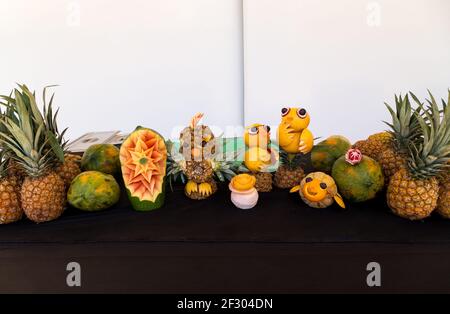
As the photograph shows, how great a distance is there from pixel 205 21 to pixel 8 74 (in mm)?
1757

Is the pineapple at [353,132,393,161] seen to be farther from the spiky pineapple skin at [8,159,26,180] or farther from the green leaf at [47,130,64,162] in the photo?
the spiky pineapple skin at [8,159,26,180]

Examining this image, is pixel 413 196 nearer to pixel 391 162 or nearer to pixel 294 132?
pixel 391 162

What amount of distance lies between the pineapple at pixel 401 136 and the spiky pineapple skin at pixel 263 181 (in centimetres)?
33

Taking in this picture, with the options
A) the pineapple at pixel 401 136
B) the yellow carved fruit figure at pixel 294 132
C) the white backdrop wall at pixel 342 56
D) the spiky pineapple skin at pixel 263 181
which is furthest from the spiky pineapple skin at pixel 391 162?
the white backdrop wall at pixel 342 56

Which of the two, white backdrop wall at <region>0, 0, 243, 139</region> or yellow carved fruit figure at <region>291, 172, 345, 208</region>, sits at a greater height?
white backdrop wall at <region>0, 0, 243, 139</region>

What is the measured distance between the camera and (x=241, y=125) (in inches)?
124

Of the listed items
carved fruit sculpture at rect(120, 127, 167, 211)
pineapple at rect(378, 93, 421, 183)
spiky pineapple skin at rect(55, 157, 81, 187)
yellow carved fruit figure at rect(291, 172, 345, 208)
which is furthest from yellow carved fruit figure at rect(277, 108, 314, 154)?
spiky pineapple skin at rect(55, 157, 81, 187)

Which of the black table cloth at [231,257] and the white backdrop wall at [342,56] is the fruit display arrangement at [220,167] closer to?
the black table cloth at [231,257]

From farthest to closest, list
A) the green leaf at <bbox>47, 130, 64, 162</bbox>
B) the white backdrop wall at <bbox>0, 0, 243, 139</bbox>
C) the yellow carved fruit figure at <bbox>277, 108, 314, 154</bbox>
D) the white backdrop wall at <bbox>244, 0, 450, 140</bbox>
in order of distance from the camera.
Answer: the white backdrop wall at <bbox>0, 0, 243, 139</bbox>
the white backdrop wall at <bbox>244, 0, 450, 140</bbox>
the yellow carved fruit figure at <bbox>277, 108, 314, 154</bbox>
the green leaf at <bbox>47, 130, 64, 162</bbox>

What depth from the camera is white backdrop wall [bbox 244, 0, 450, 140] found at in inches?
112

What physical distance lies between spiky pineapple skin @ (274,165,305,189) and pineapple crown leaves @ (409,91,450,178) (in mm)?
326

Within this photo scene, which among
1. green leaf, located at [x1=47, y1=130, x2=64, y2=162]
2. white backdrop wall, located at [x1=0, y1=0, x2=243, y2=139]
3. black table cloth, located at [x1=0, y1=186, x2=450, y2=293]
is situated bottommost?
black table cloth, located at [x1=0, y1=186, x2=450, y2=293]

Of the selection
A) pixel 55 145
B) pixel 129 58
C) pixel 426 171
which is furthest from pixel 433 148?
pixel 129 58

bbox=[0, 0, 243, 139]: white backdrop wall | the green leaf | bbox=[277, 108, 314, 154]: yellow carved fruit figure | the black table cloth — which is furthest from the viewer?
bbox=[0, 0, 243, 139]: white backdrop wall
